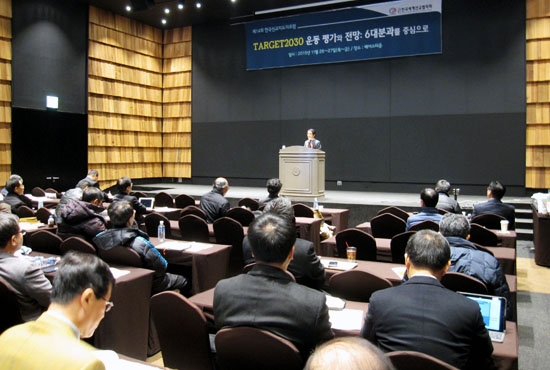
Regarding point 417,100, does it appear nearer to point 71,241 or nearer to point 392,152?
point 392,152

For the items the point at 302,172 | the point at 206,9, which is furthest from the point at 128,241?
the point at 206,9

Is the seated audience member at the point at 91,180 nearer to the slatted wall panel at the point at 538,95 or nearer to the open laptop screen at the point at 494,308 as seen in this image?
the open laptop screen at the point at 494,308

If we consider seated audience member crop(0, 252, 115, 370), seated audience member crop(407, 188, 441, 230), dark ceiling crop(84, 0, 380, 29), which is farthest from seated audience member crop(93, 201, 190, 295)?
dark ceiling crop(84, 0, 380, 29)

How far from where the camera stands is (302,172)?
880 centimetres

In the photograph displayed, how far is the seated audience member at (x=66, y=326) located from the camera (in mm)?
1162

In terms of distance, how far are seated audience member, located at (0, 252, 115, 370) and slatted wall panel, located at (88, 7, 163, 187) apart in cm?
1124

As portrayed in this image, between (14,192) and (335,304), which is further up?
(14,192)

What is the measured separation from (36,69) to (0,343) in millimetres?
11025

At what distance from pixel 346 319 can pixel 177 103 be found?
41.5 feet

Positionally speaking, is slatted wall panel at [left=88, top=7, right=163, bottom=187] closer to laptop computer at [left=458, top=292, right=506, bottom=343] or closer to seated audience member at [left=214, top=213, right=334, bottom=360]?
seated audience member at [left=214, top=213, right=334, bottom=360]

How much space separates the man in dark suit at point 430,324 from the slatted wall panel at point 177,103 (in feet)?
41.2

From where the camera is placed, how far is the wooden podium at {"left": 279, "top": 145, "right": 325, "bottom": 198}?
873 centimetres

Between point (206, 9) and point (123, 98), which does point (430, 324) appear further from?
point (123, 98)

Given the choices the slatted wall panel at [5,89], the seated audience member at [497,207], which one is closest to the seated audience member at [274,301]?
the seated audience member at [497,207]
